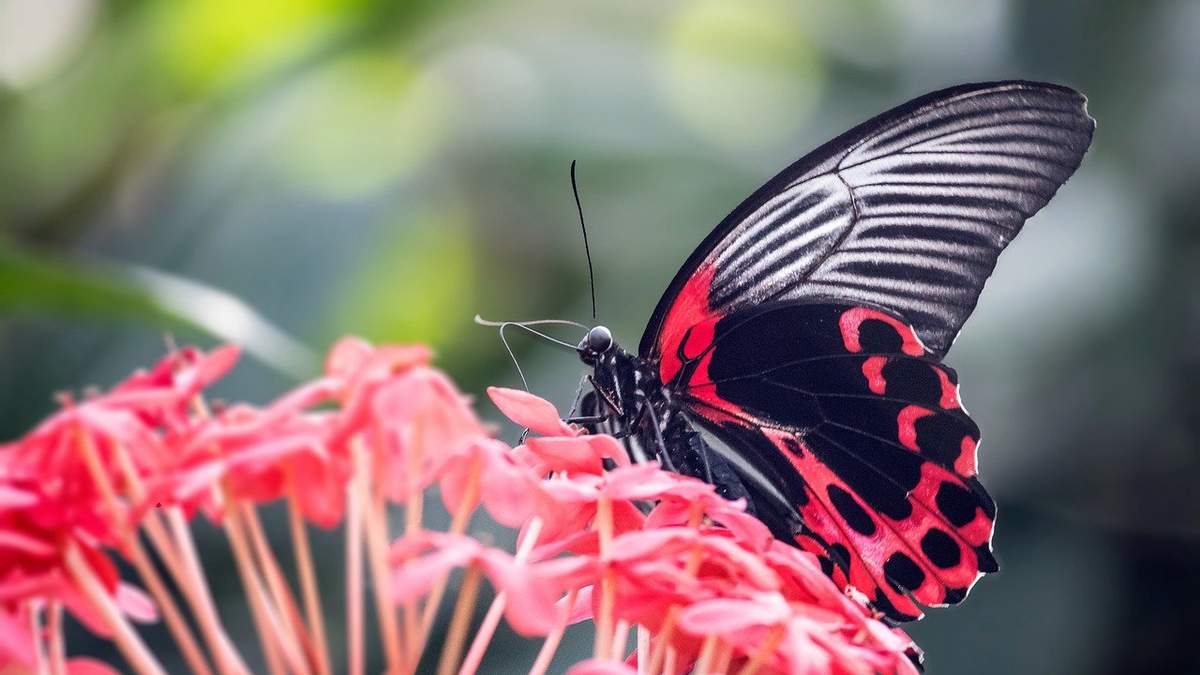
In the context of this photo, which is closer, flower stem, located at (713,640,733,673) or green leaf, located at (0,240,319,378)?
flower stem, located at (713,640,733,673)

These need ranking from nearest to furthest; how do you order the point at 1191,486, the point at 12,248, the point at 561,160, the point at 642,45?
the point at 12,248 → the point at 1191,486 → the point at 561,160 → the point at 642,45

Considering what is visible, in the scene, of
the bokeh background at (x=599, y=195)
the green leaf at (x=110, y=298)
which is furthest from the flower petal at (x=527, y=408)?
the bokeh background at (x=599, y=195)

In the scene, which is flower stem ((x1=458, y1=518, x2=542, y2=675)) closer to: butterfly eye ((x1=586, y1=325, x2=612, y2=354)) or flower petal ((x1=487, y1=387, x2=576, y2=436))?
flower petal ((x1=487, y1=387, x2=576, y2=436))

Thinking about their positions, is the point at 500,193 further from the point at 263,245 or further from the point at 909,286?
the point at 909,286

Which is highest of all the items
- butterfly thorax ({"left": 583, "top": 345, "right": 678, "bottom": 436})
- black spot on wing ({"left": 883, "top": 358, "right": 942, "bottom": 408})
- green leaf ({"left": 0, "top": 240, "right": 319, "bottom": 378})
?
green leaf ({"left": 0, "top": 240, "right": 319, "bottom": 378})

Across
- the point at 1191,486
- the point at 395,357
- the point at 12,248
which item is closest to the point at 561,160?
the point at 1191,486

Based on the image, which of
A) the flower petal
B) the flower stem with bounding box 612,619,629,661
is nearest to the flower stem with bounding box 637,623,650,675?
the flower stem with bounding box 612,619,629,661
